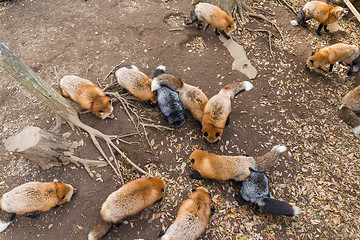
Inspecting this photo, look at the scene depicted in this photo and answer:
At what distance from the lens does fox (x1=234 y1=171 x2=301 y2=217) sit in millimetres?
4363

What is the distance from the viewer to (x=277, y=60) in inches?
284

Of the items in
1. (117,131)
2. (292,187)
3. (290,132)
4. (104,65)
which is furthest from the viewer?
(104,65)

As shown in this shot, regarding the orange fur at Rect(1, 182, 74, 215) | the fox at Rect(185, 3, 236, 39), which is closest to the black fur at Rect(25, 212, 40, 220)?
Result: the orange fur at Rect(1, 182, 74, 215)

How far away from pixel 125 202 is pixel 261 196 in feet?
9.63

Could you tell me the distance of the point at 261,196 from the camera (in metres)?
4.65

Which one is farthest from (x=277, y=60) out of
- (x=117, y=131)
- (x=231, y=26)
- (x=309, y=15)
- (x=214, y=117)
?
(x=117, y=131)

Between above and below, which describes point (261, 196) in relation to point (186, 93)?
below

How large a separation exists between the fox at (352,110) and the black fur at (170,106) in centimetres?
476

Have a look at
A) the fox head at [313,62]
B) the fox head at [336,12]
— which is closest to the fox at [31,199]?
the fox head at [313,62]

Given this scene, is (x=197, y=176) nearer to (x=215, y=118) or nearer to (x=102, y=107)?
(x=215, y=118)

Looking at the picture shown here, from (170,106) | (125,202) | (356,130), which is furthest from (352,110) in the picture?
(125,202)

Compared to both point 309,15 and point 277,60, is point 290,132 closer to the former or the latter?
point 277,60

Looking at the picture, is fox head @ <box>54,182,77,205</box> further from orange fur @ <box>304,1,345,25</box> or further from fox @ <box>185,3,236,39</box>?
orange fur @ <box>304,1,345,25</box>

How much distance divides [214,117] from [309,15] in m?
6.33
